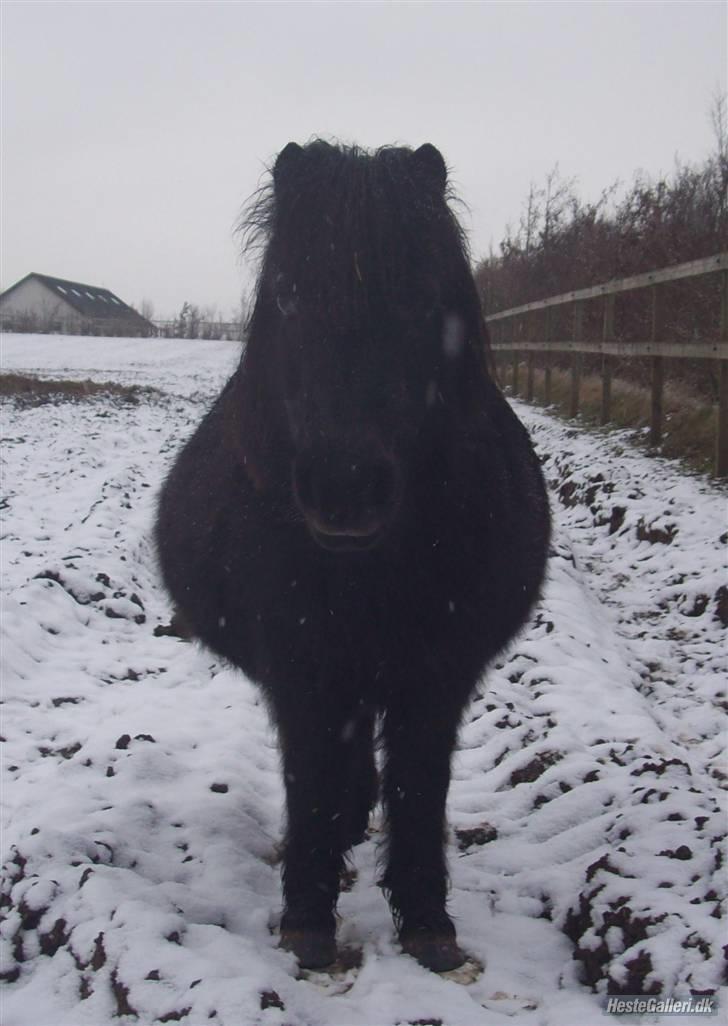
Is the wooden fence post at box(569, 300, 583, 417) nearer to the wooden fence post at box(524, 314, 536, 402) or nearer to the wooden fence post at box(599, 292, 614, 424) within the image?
the wooden fence post at box(599, 292, 614, 424)

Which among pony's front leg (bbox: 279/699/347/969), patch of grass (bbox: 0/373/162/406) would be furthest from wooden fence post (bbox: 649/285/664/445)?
patch of grass (bbox: 0/373/162/406)

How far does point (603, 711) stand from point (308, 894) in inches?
72.5

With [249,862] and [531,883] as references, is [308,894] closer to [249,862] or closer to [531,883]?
[249,862]

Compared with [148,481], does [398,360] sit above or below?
above

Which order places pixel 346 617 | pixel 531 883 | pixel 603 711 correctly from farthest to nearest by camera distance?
pixel 603 711
pixel 531 883
pixel 346 617

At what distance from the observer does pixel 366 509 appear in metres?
1.80

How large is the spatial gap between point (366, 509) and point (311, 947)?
1.29m

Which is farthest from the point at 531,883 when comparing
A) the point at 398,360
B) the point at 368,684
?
the point at 398,360

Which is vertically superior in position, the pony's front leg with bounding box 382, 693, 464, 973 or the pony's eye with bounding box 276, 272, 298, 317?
the pony's eye with bounding box 276, 272, 298, 317

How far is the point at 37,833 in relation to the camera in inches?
107

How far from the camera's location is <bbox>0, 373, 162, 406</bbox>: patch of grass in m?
16.3

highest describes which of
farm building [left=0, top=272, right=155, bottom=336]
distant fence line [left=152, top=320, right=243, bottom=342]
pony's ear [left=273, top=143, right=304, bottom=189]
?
farm building [left=0, top=272, right=155, bottom=336]

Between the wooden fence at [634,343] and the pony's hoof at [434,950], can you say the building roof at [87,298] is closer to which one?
the wooden fence at [634,343]

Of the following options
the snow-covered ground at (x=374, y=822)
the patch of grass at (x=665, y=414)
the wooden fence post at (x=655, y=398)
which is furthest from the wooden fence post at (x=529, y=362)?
the snow-covered ground at (x=374, y=822)
